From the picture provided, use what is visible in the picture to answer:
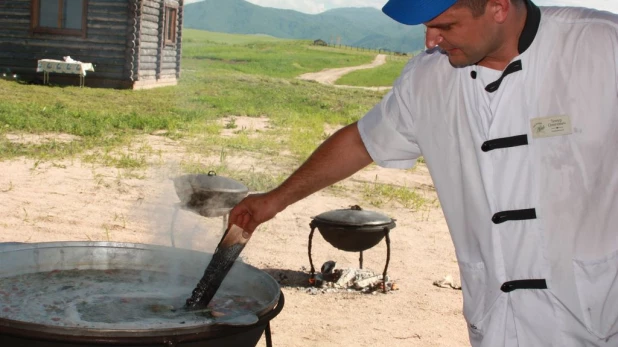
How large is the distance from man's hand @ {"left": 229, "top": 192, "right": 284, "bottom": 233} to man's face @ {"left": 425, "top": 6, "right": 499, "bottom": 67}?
866 millimetres

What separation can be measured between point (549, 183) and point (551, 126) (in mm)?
174

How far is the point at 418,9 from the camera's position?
7.04ft

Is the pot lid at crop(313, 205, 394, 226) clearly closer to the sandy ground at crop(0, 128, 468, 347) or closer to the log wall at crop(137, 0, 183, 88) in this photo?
the sandy ground at crop(0, 128, 468, 347)

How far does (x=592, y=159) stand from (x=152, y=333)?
1.44m

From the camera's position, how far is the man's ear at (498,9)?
2178 mm

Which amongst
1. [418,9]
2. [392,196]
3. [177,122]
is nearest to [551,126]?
[418,9]

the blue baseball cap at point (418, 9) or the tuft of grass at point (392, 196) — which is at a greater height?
the blue baseball cap at point (418, 9)

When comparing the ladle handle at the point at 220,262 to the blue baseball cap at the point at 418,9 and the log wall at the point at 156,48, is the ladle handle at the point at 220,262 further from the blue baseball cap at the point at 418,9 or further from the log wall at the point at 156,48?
the log wall at the point at 156,48

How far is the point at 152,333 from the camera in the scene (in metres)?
2.26

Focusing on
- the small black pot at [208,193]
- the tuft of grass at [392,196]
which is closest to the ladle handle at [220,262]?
the small black pot at [208,193]

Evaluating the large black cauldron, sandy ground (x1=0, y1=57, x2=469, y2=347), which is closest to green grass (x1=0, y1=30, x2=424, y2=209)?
sandy ground (x1=0, y1=57, x2=469, y2=347)

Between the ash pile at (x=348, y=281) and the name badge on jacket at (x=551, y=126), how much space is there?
12.3ft

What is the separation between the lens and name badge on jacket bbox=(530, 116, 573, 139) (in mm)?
2236

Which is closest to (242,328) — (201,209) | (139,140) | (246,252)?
(201,209)
